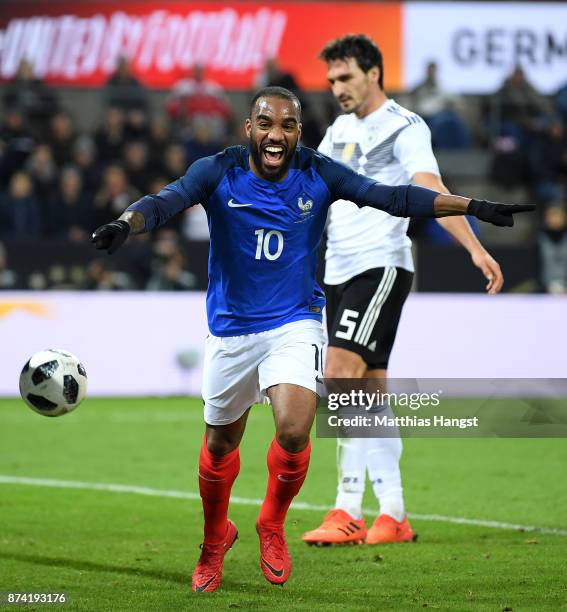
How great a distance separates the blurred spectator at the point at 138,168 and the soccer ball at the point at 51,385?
11212mm

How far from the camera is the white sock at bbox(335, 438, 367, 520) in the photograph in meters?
7.07

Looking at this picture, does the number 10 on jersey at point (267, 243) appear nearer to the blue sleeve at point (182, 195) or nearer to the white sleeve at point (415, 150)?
the blue sleeve at point (182, 195)

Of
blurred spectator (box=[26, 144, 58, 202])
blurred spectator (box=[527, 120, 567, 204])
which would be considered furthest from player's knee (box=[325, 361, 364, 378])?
blurred spectator (box=[527, 120, 567, 204])

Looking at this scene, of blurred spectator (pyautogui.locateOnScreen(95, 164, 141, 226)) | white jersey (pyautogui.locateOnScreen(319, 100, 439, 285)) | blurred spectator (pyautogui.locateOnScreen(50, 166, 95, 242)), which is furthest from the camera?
blurred spectator (pyautogui.locateOnScreen(50, 166, 95, 242))

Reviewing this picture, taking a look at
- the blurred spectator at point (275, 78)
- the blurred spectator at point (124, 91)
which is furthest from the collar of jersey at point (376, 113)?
the blurred spectator at point (124, 91)

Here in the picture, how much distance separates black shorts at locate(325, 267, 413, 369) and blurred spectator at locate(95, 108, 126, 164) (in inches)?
452

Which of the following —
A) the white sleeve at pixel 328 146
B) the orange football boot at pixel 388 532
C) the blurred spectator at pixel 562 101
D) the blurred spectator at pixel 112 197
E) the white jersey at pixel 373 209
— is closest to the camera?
the orange football boot at pixel 388 532

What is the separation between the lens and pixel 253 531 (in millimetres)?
7348

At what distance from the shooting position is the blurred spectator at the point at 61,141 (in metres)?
18.2

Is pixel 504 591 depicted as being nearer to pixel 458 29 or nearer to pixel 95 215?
pixel 95 215

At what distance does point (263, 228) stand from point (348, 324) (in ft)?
4.94

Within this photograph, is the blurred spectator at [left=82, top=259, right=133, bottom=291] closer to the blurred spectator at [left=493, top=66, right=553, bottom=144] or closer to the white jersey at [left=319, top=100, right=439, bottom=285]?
the blurred spectator at [left=493, top=66, right=553, bottom=144]

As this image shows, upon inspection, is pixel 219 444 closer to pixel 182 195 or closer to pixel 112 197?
pixel 182 195

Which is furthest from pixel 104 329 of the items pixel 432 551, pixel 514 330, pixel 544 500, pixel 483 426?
pixel 432 551
